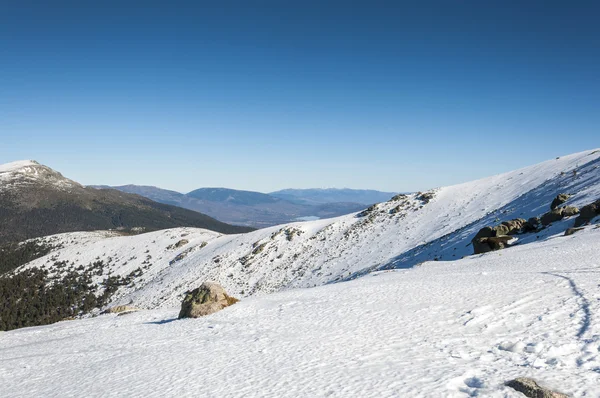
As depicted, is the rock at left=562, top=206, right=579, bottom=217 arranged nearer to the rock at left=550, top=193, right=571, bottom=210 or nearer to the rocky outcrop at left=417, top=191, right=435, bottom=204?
the rock at left=550, top=193, right=571, bottom=210

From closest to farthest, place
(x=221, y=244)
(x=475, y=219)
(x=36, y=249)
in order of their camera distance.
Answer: (x=475, y=219)
(x=221, y=244)
(x=36, y=249)

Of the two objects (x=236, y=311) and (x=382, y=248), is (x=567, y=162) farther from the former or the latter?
(x=236, y=311)

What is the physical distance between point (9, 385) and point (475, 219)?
49.0 meters

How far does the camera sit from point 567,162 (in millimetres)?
53531

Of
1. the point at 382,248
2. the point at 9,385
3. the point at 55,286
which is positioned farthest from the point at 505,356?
the point at 55,286

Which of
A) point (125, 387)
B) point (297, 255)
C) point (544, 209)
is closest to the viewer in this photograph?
point (125, 387)

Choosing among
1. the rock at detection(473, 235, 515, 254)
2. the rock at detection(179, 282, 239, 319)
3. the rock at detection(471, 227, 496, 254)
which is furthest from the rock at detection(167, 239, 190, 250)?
the rock at detection(473, 235, 515, 254)

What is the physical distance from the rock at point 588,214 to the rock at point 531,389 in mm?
27592

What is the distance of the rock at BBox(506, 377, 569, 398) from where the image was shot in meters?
6.78

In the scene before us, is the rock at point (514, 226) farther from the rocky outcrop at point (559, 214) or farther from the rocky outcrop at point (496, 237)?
the rocky outcrop at point (559, 214)

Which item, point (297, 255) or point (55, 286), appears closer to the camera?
point (297, 255)

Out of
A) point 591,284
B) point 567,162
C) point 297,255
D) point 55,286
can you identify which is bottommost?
point 55,286

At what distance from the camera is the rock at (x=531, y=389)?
6781 millimetres

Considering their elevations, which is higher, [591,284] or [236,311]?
[591,284]
